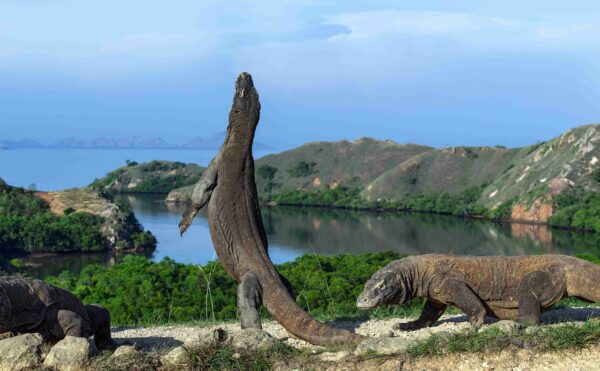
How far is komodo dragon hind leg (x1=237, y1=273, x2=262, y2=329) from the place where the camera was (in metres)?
11.1

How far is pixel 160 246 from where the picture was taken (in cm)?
7312

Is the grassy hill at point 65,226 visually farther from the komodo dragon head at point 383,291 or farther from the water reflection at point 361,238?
the komodo dragon head at point 383,291

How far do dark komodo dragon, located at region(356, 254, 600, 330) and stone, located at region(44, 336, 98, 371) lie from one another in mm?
3793

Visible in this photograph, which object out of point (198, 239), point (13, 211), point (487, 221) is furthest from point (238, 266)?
point (487, 221)

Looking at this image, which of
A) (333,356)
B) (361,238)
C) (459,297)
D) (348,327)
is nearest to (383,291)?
(459,297)

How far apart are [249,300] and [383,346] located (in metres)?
2.30

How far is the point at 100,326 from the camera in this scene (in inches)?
426

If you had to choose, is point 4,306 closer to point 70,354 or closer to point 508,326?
point 70,354

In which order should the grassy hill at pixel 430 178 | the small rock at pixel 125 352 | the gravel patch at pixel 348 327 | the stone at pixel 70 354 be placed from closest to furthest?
1. the stone at pixel 70 354
2. the small rock at pixel 125 352
3. the gravel patch at pixel 348 327
4. the grassy hill at pixel 430 178

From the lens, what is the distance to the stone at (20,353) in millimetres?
9148

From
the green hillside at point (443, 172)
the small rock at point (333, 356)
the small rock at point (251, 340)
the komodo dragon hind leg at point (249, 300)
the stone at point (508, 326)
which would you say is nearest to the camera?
the small rock at point (333, 356)

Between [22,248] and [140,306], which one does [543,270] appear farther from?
[22,248]

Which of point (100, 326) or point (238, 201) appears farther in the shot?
point (238, 201)

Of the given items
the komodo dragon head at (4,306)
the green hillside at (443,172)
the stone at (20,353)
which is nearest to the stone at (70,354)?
the stone at (20,353)
